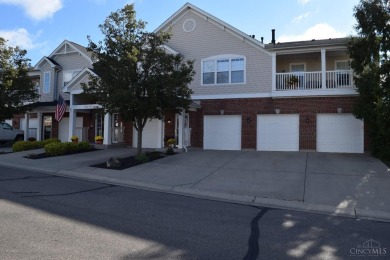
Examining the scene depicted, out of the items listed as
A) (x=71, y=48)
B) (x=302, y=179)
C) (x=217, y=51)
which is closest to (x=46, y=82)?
(x=71, y=48)

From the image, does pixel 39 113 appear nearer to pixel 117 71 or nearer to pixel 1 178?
pixel 117 71

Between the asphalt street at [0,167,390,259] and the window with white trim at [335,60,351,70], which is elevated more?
the window with white trim at [335,60,351,70]

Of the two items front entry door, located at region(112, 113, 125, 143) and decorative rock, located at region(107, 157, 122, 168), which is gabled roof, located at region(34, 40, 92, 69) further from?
decorative rock, located at region(107, 157, 122, 168)

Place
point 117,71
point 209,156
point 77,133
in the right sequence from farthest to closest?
point 77,133 < point 209,156 < point 117,71

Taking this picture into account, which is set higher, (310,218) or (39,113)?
(39,113)

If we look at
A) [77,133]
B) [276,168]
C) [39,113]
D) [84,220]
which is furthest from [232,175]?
[39,113]

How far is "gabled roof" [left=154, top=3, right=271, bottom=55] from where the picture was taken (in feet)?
63.5

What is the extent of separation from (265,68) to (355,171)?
29.2 feet

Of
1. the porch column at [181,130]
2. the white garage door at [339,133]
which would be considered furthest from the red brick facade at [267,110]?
the porch column at [181,130]

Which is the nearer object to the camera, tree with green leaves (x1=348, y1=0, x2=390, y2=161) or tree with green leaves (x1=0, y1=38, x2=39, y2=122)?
tree with green leaves (x1=348, y1=0, x2=390, y2=161)

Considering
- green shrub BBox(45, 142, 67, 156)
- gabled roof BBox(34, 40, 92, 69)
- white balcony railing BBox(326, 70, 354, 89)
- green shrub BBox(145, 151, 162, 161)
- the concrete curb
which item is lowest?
the concrete curb

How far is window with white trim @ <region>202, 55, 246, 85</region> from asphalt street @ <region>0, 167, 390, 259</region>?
Answer: 40.3ft

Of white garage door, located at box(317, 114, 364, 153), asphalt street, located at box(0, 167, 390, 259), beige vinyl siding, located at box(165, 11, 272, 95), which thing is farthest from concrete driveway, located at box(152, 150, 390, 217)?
beige vinyl siding, located at box(165, 11, 272, 95)

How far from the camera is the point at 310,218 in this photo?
7145mm
